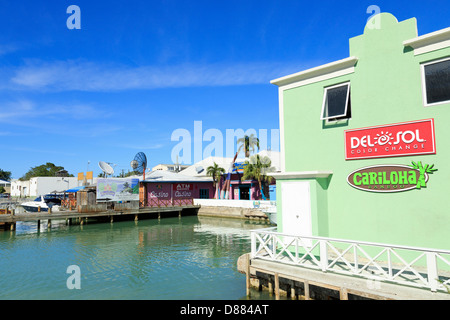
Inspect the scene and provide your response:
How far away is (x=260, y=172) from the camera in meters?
38.9

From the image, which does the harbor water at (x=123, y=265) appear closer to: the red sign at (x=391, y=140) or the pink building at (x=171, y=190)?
the red sign at (x=391, y=140)

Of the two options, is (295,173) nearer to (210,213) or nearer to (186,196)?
(210,213)

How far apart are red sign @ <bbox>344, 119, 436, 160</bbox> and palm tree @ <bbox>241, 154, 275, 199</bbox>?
2847cm

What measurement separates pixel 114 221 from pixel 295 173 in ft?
101

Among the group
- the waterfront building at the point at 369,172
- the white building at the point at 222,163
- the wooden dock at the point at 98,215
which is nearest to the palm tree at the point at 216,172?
the white building at the point at 222,163

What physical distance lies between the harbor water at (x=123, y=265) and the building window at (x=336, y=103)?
678 cm

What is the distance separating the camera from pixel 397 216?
9.13 metres

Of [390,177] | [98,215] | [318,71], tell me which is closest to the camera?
[390,177]

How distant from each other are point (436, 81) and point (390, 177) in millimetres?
3108

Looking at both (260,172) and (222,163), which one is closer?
(260,172)

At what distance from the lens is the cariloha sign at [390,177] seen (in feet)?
28.7

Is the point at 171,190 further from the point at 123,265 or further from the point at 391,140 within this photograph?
the point at 391,140

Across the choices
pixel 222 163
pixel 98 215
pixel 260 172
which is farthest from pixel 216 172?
pixel 222 163
